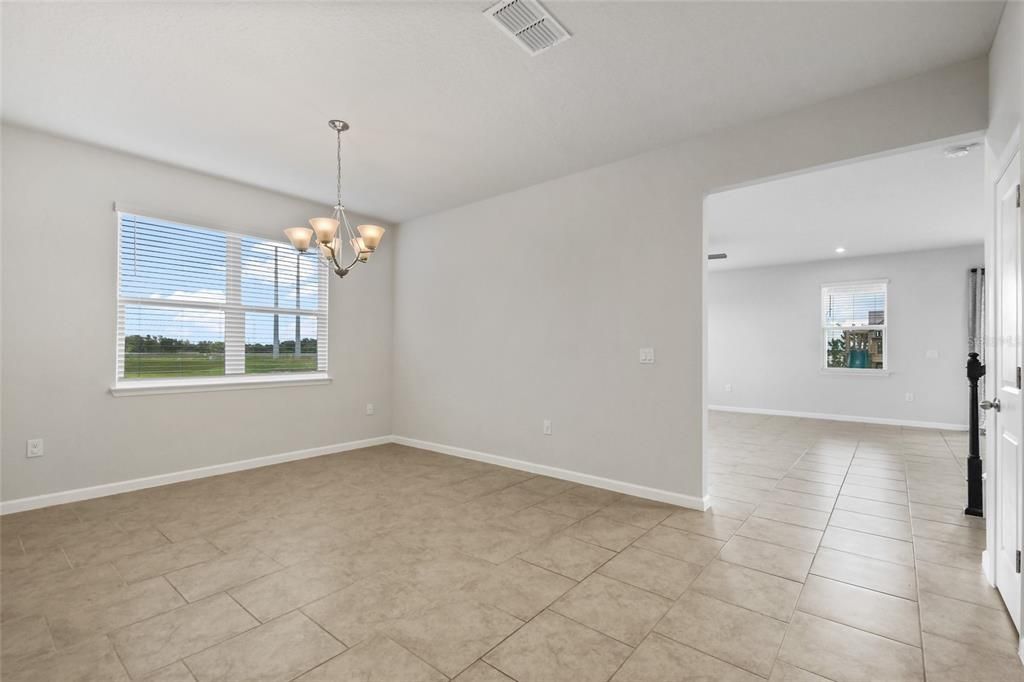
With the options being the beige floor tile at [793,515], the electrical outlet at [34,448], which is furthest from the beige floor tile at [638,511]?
the electrical outlet at [34,448]

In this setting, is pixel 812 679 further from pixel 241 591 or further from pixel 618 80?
pixel 618 80

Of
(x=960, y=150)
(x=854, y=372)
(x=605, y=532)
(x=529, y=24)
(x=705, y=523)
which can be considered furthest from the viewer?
(x=854, y=372)

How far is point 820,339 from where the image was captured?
26.0ft

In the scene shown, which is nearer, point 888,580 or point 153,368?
point 888,580

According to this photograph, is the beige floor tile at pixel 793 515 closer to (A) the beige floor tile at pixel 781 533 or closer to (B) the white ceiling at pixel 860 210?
(A) the beige floor tile at pixel 781 533

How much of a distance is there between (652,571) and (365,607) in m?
1.42

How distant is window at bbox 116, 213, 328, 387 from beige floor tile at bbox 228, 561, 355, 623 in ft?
8.41

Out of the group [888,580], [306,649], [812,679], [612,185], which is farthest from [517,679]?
[612,185]

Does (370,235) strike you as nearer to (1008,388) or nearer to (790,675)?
(790,675)

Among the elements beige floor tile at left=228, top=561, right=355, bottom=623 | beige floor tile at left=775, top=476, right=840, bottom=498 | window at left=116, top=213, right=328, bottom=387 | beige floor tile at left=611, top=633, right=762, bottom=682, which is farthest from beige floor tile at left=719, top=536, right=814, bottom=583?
window at left=116, top=213, right=328, bottom=387

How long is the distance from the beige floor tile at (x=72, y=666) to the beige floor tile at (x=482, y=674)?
117cm

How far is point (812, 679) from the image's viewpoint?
167 centimetres

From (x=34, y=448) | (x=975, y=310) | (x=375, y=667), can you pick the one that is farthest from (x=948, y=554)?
(x=34, y=448)

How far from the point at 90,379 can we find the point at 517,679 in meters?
3.90
